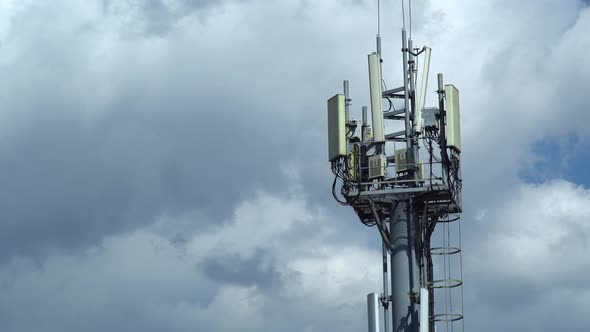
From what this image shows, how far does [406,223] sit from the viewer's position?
67750mm

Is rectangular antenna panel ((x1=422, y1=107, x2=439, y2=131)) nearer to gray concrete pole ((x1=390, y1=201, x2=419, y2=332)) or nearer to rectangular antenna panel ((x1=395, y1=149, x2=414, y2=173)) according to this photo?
rectangular antenna panel ((x1=395, y1=149, x2=414, y2=173))

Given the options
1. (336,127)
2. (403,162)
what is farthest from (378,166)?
(336,127)

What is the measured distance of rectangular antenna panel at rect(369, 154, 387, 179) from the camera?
6750cm

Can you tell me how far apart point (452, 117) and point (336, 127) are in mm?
6961

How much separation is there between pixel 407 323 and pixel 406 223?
19.7ft

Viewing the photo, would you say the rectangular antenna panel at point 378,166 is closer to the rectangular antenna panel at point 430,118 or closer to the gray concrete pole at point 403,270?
the gray concrete pole at point 403,270

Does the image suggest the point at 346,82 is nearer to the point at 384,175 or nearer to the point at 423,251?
the point at 384,175

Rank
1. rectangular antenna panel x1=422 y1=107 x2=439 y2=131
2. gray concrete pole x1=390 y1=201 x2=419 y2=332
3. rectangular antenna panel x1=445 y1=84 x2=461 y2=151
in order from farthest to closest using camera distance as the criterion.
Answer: rectangular antenna panel x1=422 y1=107 x2=439 y2=131
rectangular antenna panel x1=445 y1=84 x2=461 y2=151
gray concrete pole x1=390 y1=201 x2=419 y2=332

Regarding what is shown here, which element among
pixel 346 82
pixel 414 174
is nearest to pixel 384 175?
pixel 414 174

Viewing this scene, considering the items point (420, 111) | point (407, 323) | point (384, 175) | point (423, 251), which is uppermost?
point (420, 111)

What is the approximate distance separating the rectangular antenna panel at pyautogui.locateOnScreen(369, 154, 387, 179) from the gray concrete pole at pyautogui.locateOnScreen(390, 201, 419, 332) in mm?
2181

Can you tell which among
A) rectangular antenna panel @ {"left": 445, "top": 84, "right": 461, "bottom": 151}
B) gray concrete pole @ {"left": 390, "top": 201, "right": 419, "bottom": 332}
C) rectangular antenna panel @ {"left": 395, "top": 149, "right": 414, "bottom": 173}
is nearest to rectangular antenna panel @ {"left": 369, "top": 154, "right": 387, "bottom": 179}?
rectangular antenna panel @ {"left": 395, "top": 149, "right": 414, "bottom": 173}

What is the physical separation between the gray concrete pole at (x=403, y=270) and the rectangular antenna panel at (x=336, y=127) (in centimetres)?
476

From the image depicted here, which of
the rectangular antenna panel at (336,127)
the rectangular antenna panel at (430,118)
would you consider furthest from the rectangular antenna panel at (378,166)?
the rectangular antenna panel at (430,118)
